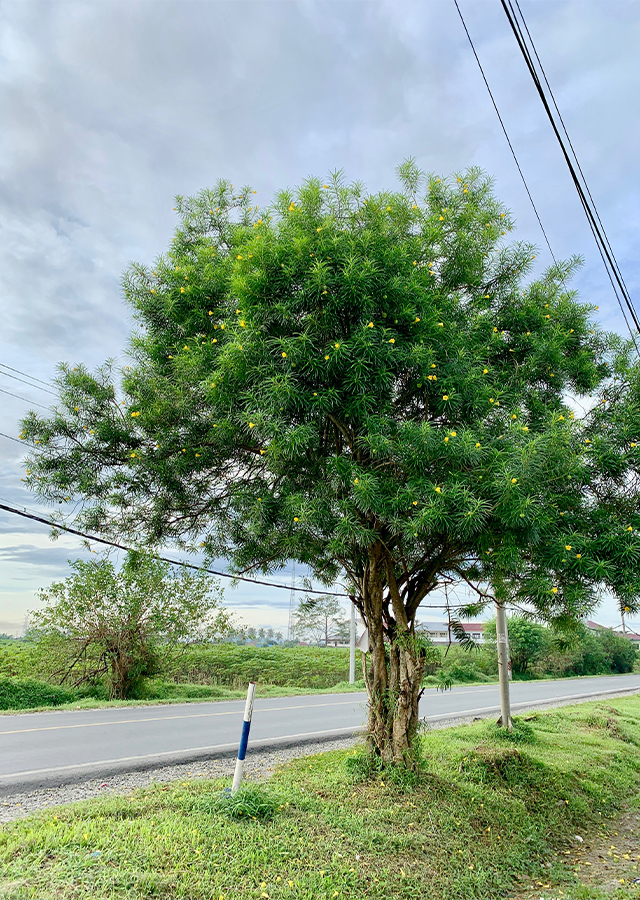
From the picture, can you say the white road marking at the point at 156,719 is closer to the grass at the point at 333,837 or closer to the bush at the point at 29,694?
the bush at the point at 29,694

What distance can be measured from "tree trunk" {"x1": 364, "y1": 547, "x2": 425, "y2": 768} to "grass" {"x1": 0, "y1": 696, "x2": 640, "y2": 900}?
0.80ft

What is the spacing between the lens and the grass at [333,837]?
3.32 meters

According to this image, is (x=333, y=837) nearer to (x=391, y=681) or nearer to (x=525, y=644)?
(x=391, y=681)

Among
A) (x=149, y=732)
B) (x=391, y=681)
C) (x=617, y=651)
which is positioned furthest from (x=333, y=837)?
(x=617, y=651)

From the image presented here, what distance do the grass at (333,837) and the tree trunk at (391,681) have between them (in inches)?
9.5

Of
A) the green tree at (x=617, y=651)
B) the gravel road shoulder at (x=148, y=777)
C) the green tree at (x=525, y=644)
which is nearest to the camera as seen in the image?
the gravel road shoulder at (x=148, y=777)

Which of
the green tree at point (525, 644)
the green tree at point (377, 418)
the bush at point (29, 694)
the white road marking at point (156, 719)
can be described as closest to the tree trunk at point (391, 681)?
the green tree at point (377, 418)

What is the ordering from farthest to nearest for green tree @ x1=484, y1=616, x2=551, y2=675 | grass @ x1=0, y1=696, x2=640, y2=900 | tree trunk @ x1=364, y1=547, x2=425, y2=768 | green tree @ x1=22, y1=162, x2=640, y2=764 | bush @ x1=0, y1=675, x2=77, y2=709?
green tree @ x1=484, y1=616, x2=551, y2=675 → bush @ x1=0, y1=675, x2=77, y2=709 → tree trunk @ x1=364, y1=547, x2=425, y2=768 → green tree @ x1=22, y1=162, x2=640, y2=764 → grass @ x1=0, y1=696, x2=640, y2=900

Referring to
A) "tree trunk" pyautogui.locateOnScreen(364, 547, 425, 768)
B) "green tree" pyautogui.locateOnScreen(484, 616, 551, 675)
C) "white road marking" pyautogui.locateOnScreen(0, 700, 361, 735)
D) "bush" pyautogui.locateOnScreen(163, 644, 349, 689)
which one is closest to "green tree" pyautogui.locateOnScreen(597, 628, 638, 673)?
"green tree" pyautogui.locateOnScreen(484, 616, 551, 675)

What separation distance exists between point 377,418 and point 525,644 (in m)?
33.9

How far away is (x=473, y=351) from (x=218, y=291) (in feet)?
9.64

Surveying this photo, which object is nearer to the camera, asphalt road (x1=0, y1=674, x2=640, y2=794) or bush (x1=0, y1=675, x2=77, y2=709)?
asphalt road (x1=0, y1=674, x2=640, y2=794)

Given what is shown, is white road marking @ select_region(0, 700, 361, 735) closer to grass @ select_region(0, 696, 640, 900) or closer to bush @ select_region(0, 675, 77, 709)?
bush @ select_region(0, 675, 77, 709)

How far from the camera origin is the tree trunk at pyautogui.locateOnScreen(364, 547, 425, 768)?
229 inches
